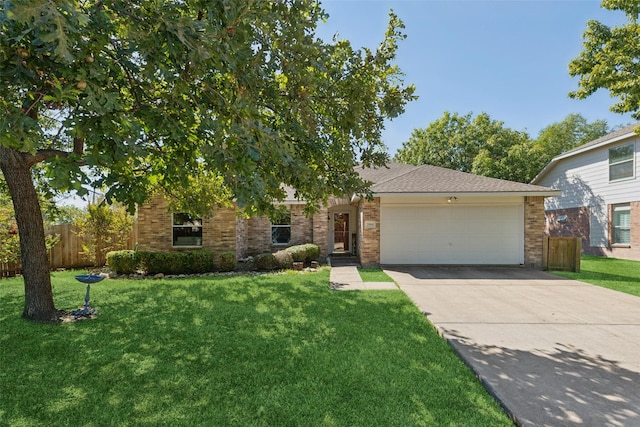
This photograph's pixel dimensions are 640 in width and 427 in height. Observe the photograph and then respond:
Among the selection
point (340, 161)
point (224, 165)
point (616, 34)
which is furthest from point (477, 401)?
point (616, 34)

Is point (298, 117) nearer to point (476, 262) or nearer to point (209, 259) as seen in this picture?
point (209, 259)

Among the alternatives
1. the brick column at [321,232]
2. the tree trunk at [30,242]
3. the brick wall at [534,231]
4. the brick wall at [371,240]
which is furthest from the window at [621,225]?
the tree trunk at [30,242]

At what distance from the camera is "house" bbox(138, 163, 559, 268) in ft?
38.7

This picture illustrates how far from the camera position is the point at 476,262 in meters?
12.2

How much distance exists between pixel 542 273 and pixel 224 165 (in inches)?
449

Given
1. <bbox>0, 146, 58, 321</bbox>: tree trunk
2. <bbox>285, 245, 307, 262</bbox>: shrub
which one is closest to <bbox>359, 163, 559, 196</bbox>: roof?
<bbox>285, 245, 307, 262</bbox>: shrub

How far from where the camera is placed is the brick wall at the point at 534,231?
1181 centimetres

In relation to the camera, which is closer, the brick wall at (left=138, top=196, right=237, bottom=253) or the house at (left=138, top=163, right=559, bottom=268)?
the house at (left=138, top=163, right=559, bottom=268)

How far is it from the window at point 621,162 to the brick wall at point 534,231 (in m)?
7.02

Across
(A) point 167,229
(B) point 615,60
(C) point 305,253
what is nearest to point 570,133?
(B) point 615,60

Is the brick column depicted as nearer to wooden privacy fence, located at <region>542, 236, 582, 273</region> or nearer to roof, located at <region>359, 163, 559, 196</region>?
roof, located at <region>359, 163, 559, 196</region>

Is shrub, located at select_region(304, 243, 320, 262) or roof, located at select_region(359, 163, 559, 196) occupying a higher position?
roof, located at select_region(359, 163, 559, 196)

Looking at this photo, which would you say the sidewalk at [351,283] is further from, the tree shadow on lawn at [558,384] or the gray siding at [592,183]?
the gray siding at [592,183]

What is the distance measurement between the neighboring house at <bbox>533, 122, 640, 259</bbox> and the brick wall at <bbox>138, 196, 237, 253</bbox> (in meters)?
17.0
